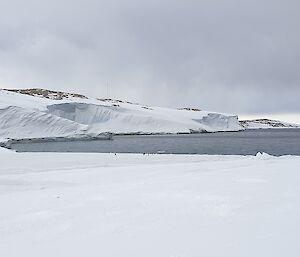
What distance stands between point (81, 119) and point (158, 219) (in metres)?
70.2

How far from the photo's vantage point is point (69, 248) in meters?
4.39

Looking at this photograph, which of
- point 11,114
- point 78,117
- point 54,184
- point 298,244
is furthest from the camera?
point 78,117

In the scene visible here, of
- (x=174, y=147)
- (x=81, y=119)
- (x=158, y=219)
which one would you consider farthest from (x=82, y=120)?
(x=158, y=219)

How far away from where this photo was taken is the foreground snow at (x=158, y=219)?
4234 mm

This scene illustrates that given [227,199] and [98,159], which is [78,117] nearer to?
[98,159]

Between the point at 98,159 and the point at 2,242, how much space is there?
1402cm

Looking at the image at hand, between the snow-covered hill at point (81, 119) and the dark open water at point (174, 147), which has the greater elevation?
the snow-covered hill at point (81, 119)

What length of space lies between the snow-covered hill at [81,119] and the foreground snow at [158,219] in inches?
1960

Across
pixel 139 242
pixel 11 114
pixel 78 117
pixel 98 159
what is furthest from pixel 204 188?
pixel 78 117

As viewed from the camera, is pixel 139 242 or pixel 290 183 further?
pixel 290 183

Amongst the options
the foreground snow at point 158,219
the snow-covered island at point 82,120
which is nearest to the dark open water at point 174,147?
the snow-covered island at point 82,120

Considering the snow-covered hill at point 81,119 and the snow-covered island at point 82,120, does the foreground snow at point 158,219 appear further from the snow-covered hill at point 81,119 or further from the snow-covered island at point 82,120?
the snow-covered hill at point 81,119

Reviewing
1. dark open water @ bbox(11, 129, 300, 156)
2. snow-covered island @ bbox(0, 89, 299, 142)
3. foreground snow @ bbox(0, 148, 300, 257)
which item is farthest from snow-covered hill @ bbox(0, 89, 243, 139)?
foreground snow @ bbox(0, 148, 300, 257)

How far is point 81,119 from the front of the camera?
74.4m
